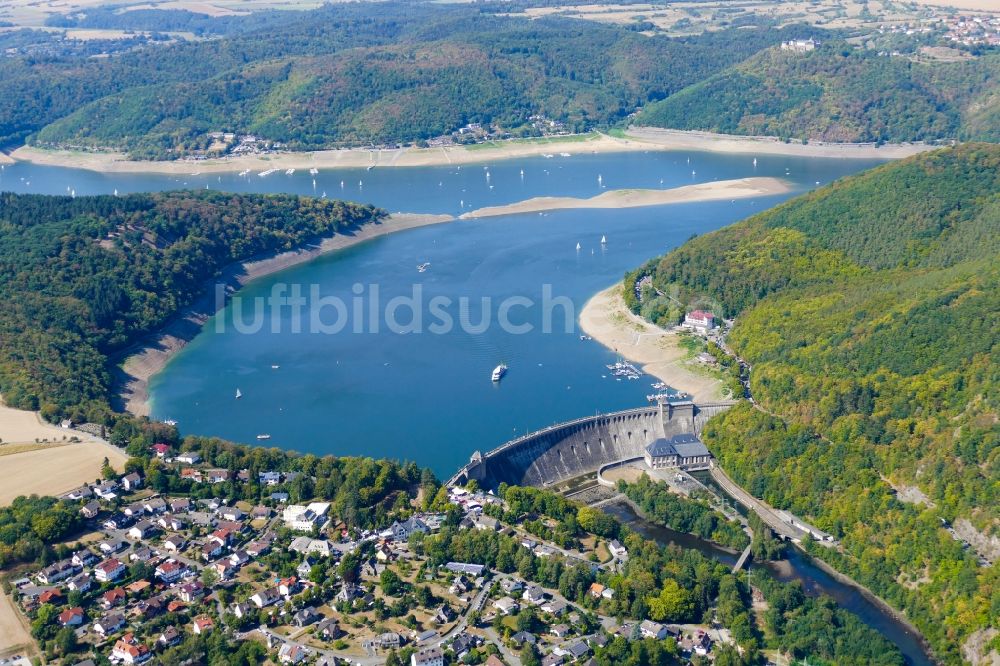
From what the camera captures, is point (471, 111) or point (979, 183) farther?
point (471, 111)

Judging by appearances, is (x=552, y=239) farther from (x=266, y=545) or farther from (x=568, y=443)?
(x=266, y=545)

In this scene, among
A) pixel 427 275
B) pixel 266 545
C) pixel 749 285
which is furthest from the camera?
pixel 427 275

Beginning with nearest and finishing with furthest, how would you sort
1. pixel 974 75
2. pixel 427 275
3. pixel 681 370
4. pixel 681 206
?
pixel 681 370, pixel 427 275, pixel 681 206, pixel 974 75

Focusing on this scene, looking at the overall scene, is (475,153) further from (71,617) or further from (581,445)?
(71,617)

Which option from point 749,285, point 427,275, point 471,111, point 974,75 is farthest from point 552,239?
point 974,75

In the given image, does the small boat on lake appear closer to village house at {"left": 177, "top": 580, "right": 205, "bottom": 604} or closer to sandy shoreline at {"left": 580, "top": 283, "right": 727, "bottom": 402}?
sandy shoreline at {"left": 580, "top": 283, "right": 727, "bottom": 402}

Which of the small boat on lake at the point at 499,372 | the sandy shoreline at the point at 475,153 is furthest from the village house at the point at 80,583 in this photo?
the sandy shoreline at the point at 475,153
